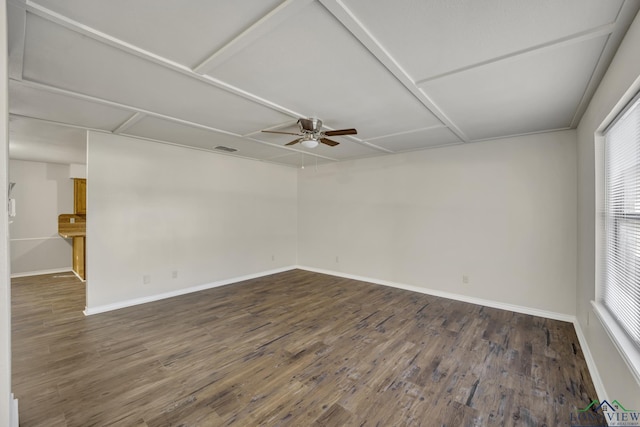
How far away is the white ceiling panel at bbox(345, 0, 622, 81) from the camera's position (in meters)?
1.43

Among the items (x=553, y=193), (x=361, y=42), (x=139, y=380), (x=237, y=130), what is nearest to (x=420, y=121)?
(x=361, y=42)

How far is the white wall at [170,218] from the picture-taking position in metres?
3.83

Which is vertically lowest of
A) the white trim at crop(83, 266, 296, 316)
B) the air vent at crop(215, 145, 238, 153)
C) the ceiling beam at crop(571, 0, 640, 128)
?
the white trim at crop(83, 266, 296, 316)

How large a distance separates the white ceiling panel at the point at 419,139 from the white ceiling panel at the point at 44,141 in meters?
4.43

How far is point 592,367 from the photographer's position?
2.36 metres

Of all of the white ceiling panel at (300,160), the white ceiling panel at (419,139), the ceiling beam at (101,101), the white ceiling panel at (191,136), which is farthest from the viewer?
the white ceiling panel at (300,160)

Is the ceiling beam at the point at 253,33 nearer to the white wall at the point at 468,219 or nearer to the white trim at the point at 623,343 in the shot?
the white trim at the point at 623,343

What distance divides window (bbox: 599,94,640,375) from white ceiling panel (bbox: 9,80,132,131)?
14.7 ft

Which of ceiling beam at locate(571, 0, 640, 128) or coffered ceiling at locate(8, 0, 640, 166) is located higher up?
coffered ceiling at locate(8, 0, 640, 166)

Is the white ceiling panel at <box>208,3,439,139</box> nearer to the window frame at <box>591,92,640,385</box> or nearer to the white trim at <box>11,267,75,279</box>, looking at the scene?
the window frame at <box>591,92,640,385</box>

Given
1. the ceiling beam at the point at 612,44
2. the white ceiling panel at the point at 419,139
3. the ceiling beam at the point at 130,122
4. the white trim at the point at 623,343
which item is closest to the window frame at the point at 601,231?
the white trim at the point at 623,343

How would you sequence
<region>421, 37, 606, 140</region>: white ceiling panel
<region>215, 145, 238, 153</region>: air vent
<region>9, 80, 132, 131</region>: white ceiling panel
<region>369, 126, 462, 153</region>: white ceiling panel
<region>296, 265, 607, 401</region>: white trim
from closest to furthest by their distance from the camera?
<region>421, 37, 606, 140</region>: white ceiling panel
<region>296, 265, 607, 401</region>: white trim
<region>9, 80, 132, 131</region>: white ceiling panel
<region>369, 126, 462, 153</region>: white ceiling panel
<region>215, 145, 238, 153</region>: air vent

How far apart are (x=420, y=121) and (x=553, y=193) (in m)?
2.16

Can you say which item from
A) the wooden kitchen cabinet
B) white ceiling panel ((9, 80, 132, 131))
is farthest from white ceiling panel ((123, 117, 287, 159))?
the wooden kitchen cabinet
